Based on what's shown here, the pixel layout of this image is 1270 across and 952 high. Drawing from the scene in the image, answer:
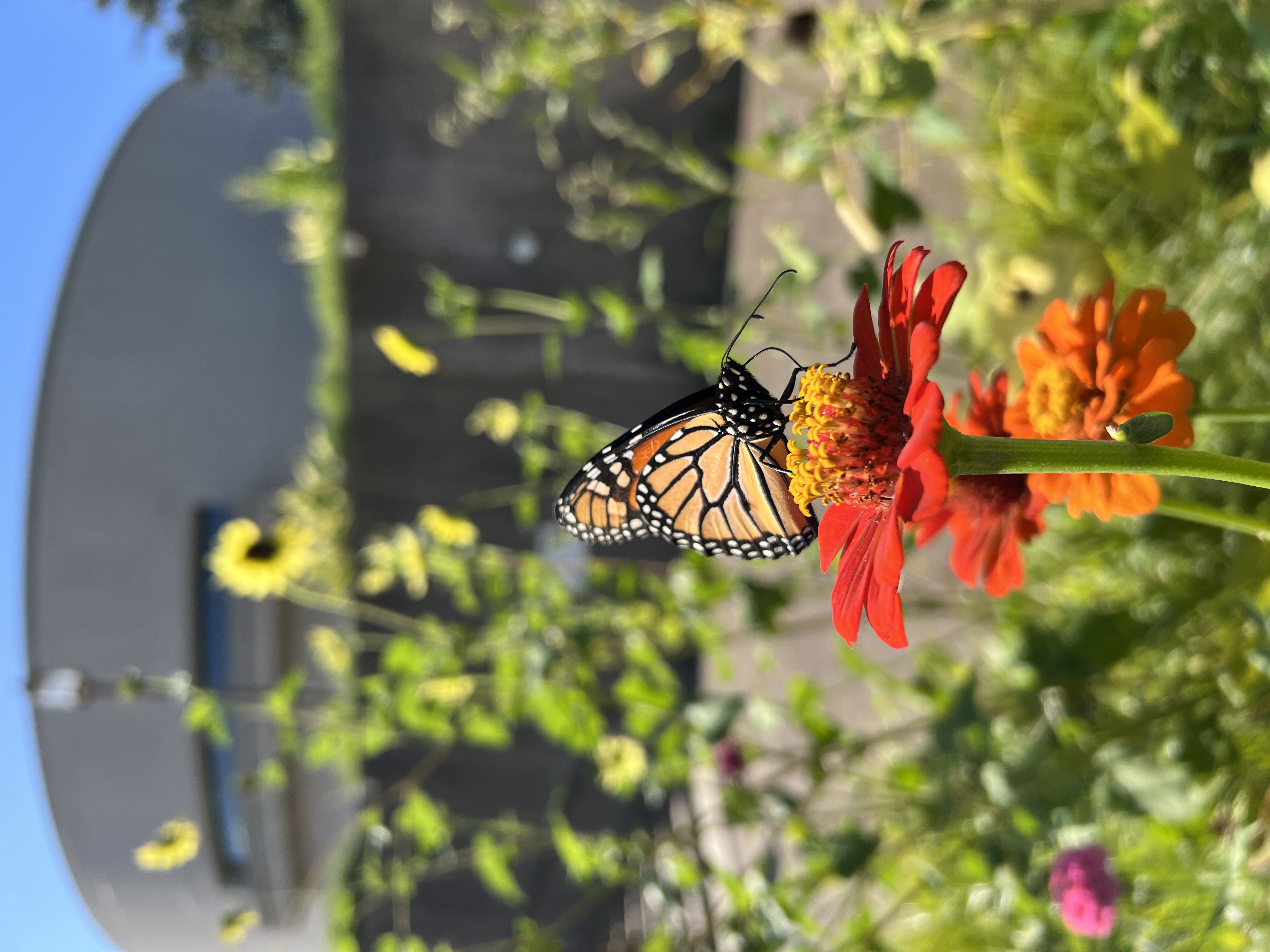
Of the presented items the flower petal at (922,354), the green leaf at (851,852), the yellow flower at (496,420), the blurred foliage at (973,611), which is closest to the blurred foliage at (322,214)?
the yellow flower at (496,420)

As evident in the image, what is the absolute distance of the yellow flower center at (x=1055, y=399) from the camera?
1.24 feet

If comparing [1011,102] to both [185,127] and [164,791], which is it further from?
[164,791]

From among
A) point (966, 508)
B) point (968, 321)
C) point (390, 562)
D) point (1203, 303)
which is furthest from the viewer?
point (390, 562)

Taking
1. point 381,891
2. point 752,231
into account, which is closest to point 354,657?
point 381,891

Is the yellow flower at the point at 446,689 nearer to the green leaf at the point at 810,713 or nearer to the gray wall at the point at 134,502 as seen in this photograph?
the green leaf at the point at 810,713

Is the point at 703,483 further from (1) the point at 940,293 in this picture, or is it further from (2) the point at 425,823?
(2) the point at 425,823

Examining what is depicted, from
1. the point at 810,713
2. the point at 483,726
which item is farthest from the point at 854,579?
the point at 483,726

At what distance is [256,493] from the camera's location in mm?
2020

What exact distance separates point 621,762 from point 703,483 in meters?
0.89

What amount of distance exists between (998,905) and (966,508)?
57cm

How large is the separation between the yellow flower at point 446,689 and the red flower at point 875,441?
2.95ft

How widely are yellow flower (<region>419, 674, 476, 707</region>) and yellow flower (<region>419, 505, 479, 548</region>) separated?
21cm

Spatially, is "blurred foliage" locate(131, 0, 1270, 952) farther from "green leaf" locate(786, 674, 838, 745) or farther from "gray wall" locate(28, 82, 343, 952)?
"gray wall" locate(28, 82, 343, 952)

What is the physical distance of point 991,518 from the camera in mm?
406
